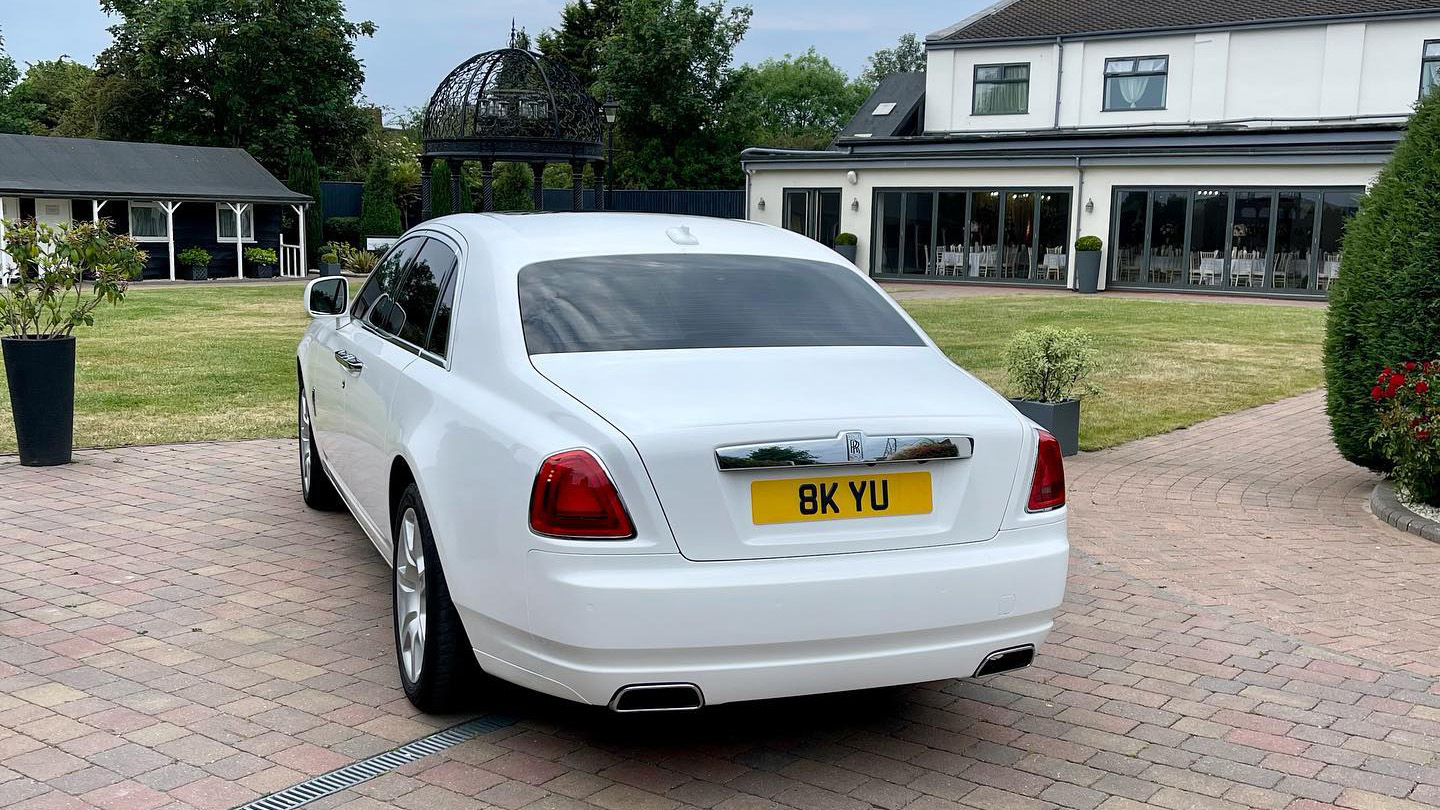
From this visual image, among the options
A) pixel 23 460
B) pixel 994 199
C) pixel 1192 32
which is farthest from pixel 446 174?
pixel 23 460

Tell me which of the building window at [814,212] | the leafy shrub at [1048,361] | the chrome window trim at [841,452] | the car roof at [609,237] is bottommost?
the leafy shrub at [1048,361]

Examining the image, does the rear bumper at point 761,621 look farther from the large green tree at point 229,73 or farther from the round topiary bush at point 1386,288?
the large green tree at point 229,73

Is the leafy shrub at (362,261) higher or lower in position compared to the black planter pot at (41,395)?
higher

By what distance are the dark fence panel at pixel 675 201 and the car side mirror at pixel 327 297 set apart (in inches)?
1381

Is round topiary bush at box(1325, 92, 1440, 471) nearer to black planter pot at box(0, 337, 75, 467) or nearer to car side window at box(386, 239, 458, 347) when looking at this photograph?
car side window at box(386, 239, 458, 347)

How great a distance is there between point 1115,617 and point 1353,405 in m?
3.69

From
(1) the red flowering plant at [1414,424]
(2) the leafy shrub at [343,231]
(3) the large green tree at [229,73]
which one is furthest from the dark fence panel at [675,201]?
(1) the red flowering plant at [1414,424]

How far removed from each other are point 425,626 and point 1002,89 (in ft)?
117

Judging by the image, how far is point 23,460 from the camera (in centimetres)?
834

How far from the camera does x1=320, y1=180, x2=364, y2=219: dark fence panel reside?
42.5 meters

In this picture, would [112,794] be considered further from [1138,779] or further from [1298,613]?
[1298,613]

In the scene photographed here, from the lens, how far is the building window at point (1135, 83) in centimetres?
3488

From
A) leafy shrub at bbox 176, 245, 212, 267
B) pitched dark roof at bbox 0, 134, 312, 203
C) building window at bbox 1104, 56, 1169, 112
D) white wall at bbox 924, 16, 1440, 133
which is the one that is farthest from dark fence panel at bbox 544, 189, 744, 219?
building window at bbox 1104, 56, 1169, 112

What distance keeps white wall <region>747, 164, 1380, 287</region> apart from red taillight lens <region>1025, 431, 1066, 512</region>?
26218 mm
